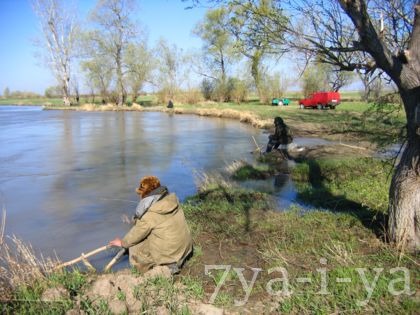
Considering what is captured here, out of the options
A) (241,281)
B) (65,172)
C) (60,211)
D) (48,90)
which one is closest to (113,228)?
(60,211)

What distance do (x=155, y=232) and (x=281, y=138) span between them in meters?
8.96

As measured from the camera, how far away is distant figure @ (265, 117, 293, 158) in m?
12.9

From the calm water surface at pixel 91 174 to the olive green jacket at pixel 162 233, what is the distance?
2.09m

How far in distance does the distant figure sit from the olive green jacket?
329 inches

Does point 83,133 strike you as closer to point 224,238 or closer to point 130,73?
point 224,238

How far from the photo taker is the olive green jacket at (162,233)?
4926 millimetres

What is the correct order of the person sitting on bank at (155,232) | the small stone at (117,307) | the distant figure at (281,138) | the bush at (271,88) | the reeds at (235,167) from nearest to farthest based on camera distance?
the small stone at (117,307)
the person sitting on bank at (155,232)
the reeds at (235,167)
the distant figure at (281,138)
the bush at (271,88)

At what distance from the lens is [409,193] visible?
16.4 feet

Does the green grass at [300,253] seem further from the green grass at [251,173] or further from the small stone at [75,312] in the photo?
the green grass at [251,173]

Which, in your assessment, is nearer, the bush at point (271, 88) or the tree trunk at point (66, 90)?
the bush at point (271, 88)

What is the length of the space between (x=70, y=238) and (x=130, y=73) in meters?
50.6

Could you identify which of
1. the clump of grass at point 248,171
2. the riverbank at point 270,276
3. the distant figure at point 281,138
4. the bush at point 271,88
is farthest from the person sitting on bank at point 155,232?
the bush at point 271,88

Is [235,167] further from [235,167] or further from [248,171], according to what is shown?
[248,171]

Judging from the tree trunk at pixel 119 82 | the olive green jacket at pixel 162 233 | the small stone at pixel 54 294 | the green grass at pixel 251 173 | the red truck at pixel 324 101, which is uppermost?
the tree trunk at pixel 119 82
